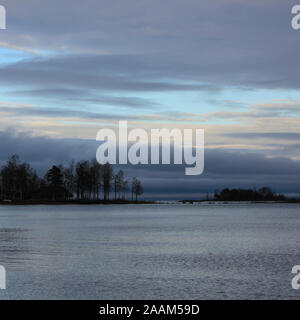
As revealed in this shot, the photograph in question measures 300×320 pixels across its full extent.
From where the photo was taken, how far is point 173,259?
4328cm
